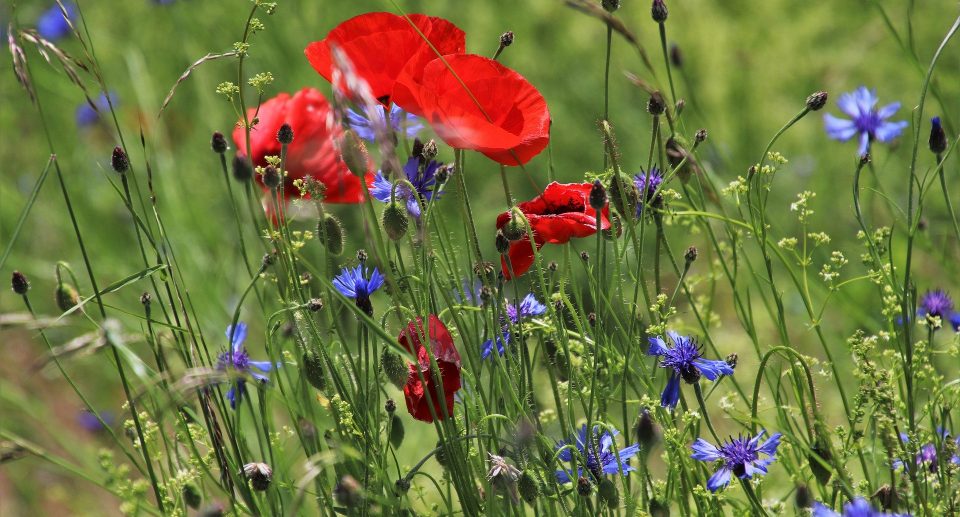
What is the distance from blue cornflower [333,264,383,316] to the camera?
922mm

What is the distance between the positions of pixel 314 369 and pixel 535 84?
181 cm

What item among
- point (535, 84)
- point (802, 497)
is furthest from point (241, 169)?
point (535, 84)

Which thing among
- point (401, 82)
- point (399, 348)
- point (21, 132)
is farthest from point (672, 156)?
point (21, 132)

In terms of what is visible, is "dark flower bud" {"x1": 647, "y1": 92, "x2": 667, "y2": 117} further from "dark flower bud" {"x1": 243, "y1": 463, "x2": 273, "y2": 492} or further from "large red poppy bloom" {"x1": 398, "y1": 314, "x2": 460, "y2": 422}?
"dark flower bud" {"x1": 243, "y1": 463, "x2": 273, "y2": 492}

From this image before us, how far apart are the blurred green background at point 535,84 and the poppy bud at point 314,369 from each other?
1272mm

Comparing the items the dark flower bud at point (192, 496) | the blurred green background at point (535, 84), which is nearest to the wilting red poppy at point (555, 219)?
the dark flower bud at point (192, 496)

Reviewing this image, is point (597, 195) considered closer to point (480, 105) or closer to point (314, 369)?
point (480, 105)

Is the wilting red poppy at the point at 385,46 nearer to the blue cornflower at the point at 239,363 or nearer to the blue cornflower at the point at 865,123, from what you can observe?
the blue cornflower at the point at 239,363

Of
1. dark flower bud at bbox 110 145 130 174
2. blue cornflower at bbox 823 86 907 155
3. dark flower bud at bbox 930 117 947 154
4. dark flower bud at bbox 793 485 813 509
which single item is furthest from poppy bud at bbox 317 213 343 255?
blue cornflower at bbox 823 86 907 155

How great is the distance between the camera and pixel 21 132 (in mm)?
3107

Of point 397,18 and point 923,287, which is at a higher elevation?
point 923,287

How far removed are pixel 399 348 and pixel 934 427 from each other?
18.4 inches

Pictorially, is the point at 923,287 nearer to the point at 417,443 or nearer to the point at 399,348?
the point at 417,443

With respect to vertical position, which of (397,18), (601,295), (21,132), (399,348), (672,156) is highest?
(21,132)
